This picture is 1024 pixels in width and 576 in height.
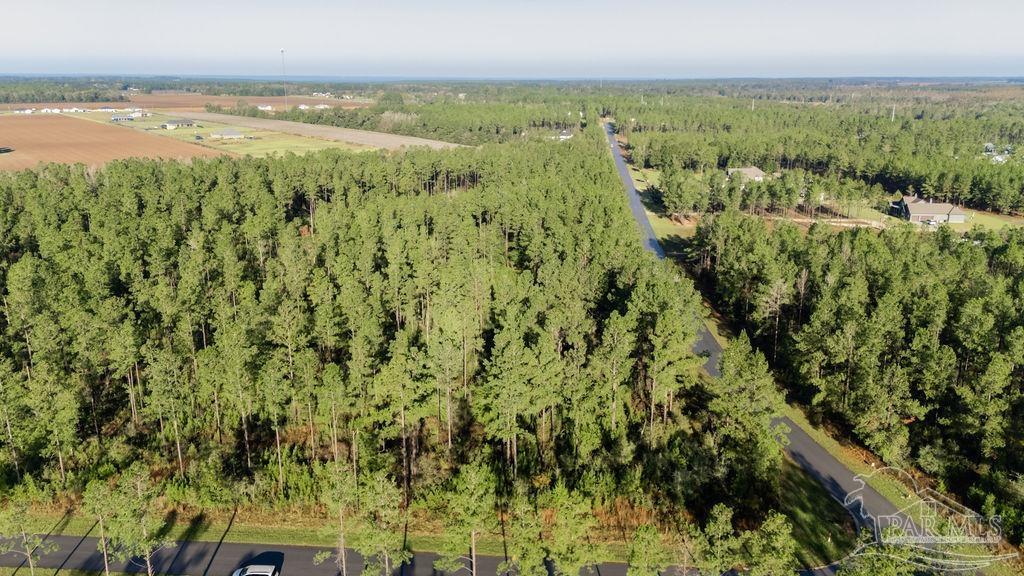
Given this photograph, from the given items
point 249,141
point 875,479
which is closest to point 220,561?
point 875,479

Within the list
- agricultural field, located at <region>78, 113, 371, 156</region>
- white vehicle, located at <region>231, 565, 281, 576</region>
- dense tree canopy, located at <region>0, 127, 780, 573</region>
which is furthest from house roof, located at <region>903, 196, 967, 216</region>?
agricultural field, located at <region>78, 113, 371, 156</region>

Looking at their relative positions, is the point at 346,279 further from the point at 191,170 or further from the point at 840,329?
the point at 191,170

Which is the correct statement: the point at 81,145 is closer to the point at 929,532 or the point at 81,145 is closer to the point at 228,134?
the point at 228,134

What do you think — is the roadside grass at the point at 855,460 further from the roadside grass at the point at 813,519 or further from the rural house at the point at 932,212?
the rural house at the point at 932,212

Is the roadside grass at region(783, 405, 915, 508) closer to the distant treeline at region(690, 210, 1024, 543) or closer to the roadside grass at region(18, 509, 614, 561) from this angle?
the distant treeline at region(690, 210, 1024, 543)

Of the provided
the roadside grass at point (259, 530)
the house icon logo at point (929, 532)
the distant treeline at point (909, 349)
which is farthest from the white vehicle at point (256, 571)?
the distant treeline at point (909, 349)

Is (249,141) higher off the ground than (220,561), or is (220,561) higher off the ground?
(249,141)

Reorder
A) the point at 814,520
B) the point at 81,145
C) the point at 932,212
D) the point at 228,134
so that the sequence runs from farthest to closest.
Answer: the point at 228,134 → the point at 81,145 → the point at 932,212 → the point at 814,520
